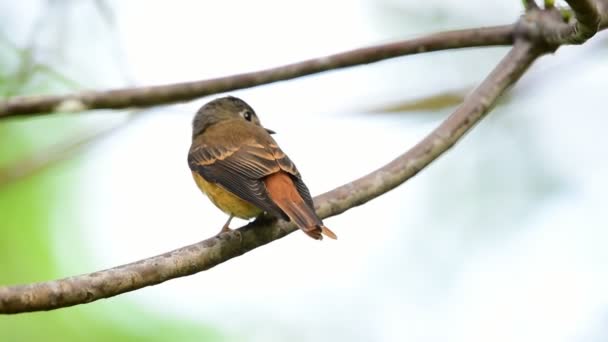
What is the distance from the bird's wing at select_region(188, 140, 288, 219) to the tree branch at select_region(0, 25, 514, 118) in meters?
0.49

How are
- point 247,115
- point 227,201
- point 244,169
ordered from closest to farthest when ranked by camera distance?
point 244,169, point 227,201, point 247,115

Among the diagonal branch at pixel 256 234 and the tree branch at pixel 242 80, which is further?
the tree branch at pixel 242 80

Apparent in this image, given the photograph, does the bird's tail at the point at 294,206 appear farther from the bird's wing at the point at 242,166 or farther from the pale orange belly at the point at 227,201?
the pale orange belly at the point at 227,201

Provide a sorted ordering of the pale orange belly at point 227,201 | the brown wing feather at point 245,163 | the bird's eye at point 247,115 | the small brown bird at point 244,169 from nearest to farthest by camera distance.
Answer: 1. the small brown bird at point 244,169
2. the brown wing feather at point 245,163
3. the pale orange belly at point 227,201
4. the bird's eye at point 247,115

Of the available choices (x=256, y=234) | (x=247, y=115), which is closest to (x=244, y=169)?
(x=256, y=234)

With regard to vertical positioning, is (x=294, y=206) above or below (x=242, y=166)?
above

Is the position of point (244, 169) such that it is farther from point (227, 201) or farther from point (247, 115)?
point (247, 115)

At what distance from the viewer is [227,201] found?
5777 millimetres

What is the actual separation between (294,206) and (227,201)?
990 millimetres

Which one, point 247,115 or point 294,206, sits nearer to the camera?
point 294,206

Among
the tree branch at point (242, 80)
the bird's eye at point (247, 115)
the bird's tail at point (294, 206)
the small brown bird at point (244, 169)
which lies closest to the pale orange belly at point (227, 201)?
the small brown bird at point (244, 169)

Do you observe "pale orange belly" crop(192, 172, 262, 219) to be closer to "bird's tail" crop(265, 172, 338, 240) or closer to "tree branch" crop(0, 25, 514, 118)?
"bird's tail" crop(265, 172, 338, 240)

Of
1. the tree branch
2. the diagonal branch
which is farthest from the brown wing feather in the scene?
the tree branch

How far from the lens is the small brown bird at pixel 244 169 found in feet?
16.4
